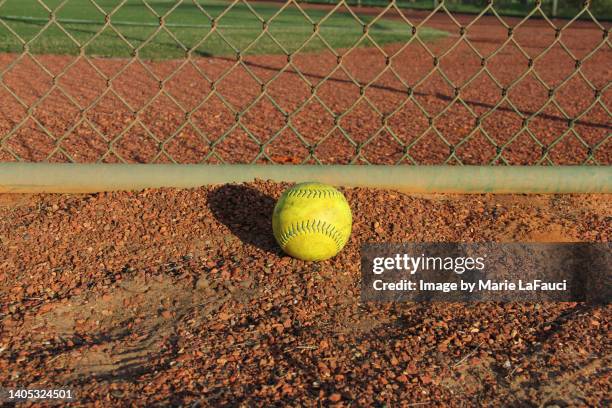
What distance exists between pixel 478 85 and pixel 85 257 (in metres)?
6.22

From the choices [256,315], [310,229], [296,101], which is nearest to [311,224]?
[310,229]

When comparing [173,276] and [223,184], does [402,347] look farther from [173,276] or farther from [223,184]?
[223,184]

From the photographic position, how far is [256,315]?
2.53 meters

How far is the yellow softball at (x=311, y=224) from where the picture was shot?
283 centimetres

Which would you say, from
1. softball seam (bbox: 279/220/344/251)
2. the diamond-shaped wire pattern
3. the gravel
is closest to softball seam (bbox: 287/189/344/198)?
softball seam (bbox: 279/220/344/251)

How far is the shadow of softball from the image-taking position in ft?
10.0

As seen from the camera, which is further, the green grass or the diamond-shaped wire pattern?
the green grass

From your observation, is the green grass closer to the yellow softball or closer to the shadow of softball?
the shadow of softball

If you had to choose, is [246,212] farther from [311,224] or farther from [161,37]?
[161,37]

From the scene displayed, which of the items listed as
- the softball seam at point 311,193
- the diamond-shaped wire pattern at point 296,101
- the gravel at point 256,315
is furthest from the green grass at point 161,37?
the softball seam at point 311,193

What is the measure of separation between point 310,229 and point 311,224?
23mm

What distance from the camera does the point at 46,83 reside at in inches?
296

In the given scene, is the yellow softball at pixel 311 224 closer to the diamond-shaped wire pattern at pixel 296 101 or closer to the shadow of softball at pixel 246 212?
the shadow of softball at pixel 246 212

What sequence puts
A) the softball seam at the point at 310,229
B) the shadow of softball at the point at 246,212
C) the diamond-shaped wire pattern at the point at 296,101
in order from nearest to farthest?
the softball seam at the point at 310,229 < the shadow of softball at the point at 246,212 < the diamond-shaped wire pattern at the point at 296,101
